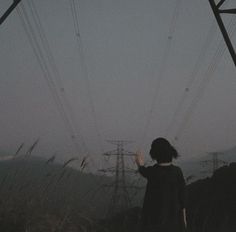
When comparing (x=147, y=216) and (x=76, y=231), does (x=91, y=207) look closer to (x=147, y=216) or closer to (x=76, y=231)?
(x=76, y=231)

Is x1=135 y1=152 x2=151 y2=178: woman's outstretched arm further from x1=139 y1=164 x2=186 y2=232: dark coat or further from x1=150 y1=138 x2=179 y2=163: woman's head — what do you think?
x1=150 y1=138 x2=179 y2=163: woman's head

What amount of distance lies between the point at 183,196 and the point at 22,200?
2743 mm

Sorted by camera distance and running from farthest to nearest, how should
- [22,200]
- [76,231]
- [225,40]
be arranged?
[225,40]
[22,200]
[76,231]

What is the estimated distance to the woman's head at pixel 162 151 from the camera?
6.10m

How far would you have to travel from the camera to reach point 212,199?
1337cm

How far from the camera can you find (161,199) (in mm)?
5957

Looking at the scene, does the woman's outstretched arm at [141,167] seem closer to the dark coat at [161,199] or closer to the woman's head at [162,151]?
the dark coat at [161,199]

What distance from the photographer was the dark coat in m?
5.95

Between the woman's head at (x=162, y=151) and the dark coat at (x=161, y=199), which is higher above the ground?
the woman's head at (x=162, y=151)

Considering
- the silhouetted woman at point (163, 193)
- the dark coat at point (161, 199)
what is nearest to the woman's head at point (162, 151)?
the silhouetted woman at point (163, 193)

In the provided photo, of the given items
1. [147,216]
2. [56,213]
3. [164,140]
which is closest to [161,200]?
[147,216]

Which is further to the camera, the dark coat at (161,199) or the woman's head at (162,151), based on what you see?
the woman's head at (162,151)

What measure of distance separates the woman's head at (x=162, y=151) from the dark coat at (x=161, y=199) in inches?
4.1

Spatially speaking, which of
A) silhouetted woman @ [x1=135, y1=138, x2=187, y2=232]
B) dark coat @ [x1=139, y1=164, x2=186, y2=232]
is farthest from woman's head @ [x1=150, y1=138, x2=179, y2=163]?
dark coat @ [x1=139, y1=164, x2=186, y2=232]
